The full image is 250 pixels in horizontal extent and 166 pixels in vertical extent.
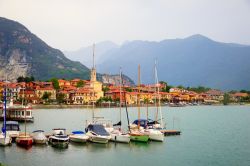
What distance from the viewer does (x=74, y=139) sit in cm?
4250

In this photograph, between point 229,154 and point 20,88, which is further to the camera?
point 20,88

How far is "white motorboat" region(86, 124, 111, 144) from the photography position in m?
42.1

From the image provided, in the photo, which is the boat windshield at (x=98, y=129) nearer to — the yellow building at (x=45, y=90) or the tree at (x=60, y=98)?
the tree at (x=60, y=98)

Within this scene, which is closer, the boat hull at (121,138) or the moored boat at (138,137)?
the boat hull at (121,138)

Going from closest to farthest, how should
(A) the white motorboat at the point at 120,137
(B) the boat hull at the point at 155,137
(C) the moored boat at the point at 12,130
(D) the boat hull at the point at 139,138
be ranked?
(A) the white motorboat at the point at 120,137 → (C) the moored boat at the point at 12,130 → (D) the boat hull at the point at 139,138 → (B) the boat hull at the point at 155,137

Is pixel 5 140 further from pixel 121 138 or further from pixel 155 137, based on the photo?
pixel 155 137

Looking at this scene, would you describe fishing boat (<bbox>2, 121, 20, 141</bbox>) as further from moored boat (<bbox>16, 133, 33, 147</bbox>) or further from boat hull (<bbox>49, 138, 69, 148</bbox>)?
boat hull (<bbox>49, 138, 69, 148</bbox>)

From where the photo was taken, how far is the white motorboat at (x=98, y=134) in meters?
42.1

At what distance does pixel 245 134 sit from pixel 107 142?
25859 millimetres

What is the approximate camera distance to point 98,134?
42.7 meters

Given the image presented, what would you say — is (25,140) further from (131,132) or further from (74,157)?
(131,132)

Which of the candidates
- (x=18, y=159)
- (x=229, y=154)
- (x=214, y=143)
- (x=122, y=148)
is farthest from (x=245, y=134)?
(x=18, y=159)

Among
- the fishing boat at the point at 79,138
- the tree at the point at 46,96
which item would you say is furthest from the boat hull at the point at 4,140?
the tree at the point at 46,96

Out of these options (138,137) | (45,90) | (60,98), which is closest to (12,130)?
(138,137)
